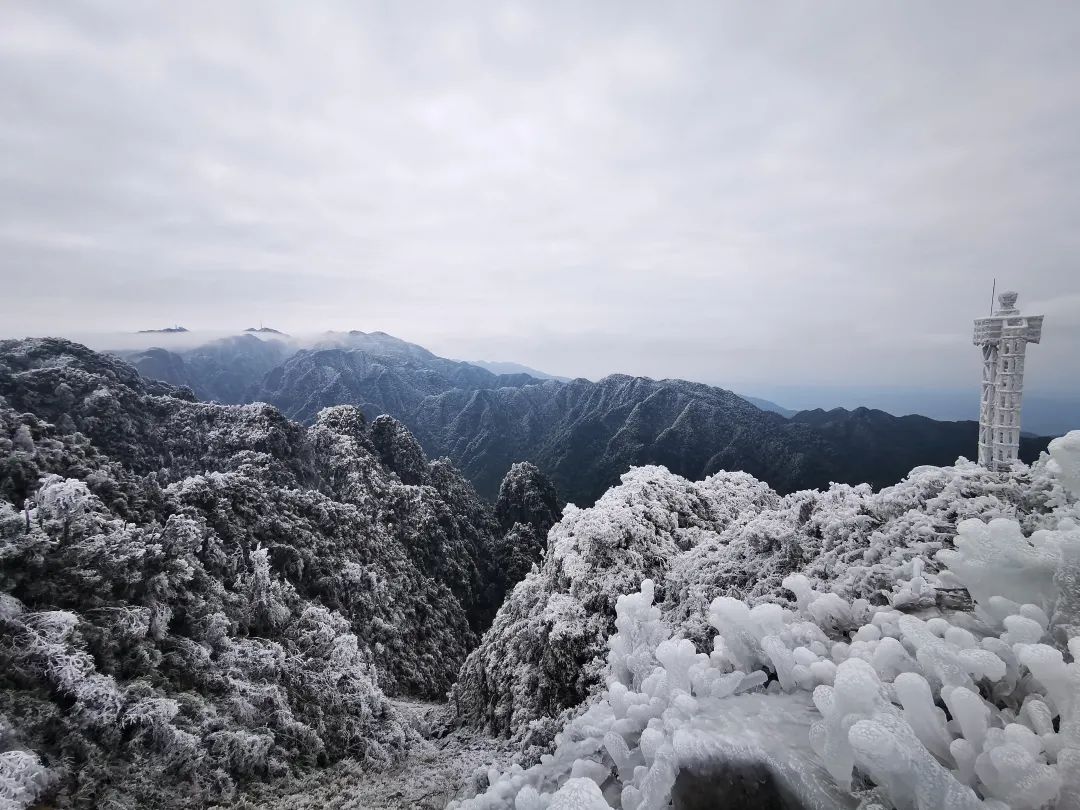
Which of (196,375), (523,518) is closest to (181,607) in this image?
(523,518)

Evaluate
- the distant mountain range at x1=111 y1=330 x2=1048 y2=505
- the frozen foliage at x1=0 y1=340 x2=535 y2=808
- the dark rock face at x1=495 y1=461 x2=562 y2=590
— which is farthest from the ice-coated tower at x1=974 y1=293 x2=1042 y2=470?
the distant mountain range at x1=111 y1=330 x2=1048 y2=505

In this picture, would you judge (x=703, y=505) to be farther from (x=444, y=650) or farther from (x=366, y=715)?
(x=444, y=650)

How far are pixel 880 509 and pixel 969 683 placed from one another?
9430 millimetres

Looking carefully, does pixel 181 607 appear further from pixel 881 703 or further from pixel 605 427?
pixel 605 427

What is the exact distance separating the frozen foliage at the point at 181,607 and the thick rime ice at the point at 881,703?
10.8 meters

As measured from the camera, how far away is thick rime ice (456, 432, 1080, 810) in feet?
9.55

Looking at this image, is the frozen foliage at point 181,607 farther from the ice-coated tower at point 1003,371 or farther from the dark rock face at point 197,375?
the dark rock face at point 197,375

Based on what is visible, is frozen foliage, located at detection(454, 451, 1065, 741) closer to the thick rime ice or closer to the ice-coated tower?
the thick rime ice

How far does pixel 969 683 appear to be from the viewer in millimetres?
3424

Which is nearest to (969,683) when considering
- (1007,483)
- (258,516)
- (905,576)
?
(905,576)

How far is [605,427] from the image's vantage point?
121938 millimetres

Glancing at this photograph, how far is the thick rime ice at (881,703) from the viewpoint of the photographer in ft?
9.55

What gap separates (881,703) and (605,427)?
4706 inches

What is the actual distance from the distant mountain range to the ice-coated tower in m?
60.6
